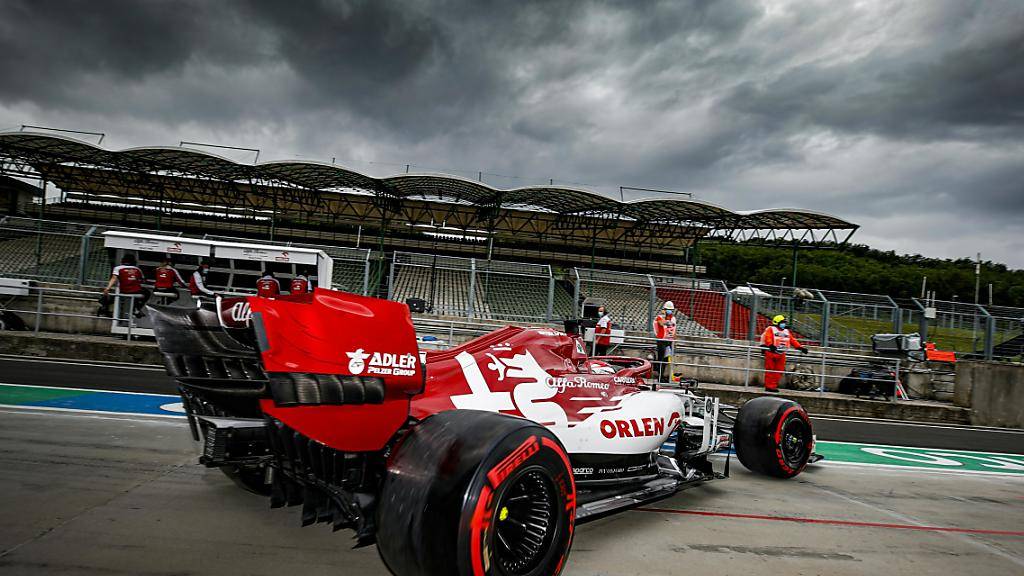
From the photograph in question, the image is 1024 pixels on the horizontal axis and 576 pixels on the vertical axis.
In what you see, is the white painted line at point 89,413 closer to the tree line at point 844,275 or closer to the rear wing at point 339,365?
the rear wing at point 339,365

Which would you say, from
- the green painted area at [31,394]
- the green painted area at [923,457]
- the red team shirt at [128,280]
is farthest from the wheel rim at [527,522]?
the red team shirt at [128,280]

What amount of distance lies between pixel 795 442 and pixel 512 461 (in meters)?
4.88

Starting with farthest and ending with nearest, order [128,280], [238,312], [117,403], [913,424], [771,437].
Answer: [128,280] → [913,424] → [117,403] → [771,437] → [238,312]

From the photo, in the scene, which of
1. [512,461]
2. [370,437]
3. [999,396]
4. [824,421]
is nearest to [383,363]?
[370,437]

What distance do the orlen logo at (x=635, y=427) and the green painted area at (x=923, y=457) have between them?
4.26 m

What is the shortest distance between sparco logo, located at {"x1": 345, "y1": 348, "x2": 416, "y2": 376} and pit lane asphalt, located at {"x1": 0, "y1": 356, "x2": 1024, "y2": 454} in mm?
7720

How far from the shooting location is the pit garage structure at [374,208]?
30031 mm

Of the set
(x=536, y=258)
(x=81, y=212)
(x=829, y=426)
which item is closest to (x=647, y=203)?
(x=536, y=258)

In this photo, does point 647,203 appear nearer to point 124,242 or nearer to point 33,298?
point 124,242

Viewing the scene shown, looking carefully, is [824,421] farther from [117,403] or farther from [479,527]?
[117,403]

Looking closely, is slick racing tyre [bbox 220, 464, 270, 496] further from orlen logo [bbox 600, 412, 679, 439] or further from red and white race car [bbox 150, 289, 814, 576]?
orlen logo [bbox 600, 412, 679, 439]

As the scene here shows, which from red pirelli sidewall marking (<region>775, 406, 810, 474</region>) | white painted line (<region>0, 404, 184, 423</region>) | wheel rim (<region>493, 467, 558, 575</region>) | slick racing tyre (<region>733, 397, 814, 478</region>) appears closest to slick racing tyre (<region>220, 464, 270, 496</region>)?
wheel rim (<region>493, 467, 558, 575</region>)

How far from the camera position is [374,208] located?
3769cm

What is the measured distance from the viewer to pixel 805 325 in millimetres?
19047
